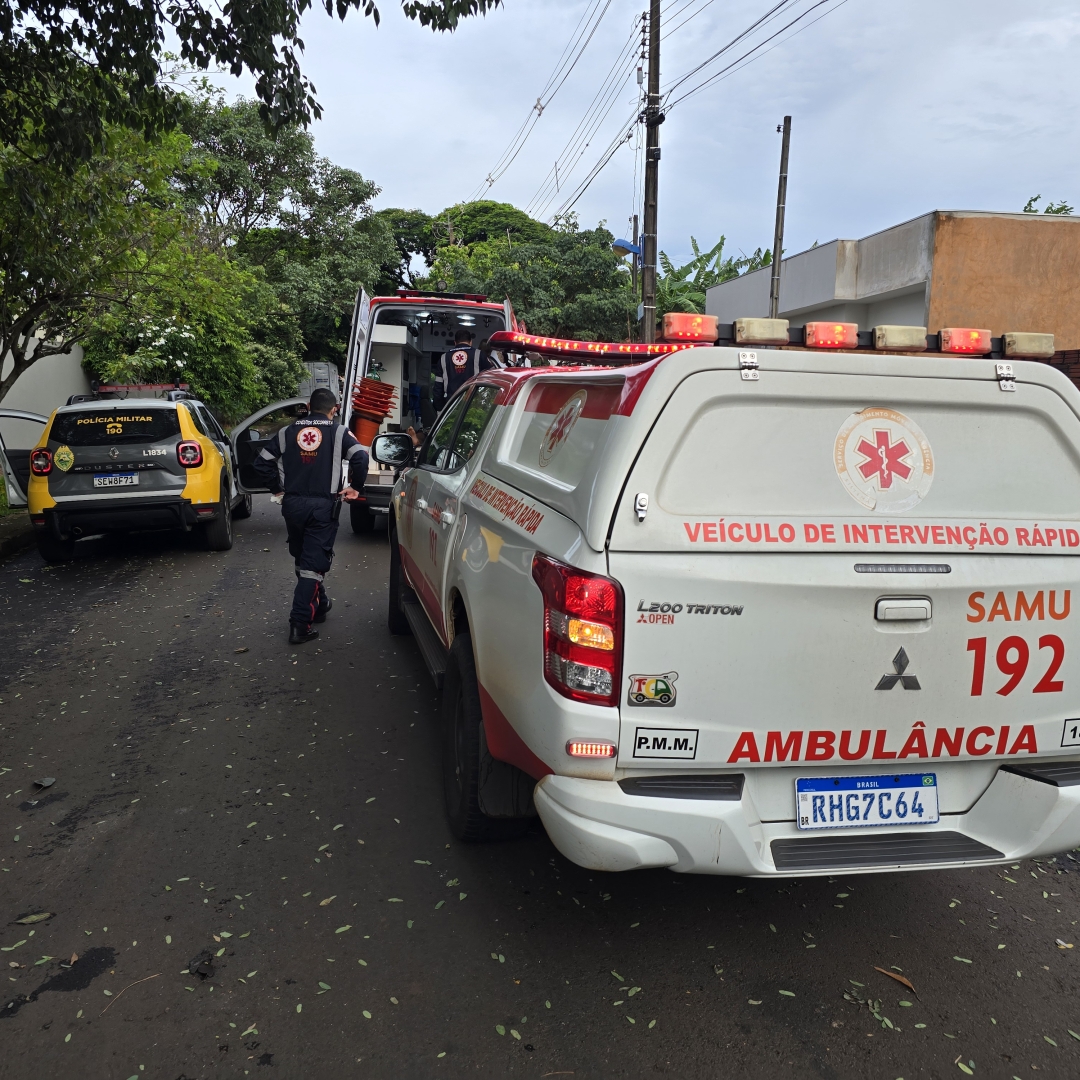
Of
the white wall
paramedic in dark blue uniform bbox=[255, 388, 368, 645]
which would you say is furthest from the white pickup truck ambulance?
the white wall

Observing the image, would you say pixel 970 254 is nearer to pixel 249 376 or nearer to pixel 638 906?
pixel 249 376

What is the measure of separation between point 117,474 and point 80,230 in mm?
3637

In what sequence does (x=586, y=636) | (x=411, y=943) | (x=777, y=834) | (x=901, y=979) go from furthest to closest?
(x=411, y=943), (x=901, y=979), (x=777, y=834), (x=586, y=636)

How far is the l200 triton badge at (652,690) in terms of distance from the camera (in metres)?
2.64

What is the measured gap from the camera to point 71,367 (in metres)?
22.2

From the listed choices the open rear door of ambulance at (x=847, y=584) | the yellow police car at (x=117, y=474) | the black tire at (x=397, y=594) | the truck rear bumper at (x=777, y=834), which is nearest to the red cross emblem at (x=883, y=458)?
the open rear door of ambulance at (x=847, y=584)

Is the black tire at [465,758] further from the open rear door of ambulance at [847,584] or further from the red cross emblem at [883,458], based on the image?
the red cross emblem at [883,458]

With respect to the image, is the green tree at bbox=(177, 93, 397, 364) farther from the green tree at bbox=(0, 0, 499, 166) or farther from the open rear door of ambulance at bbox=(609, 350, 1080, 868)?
the open rear door of ambulance at bbox=(609, 350, 1080, 868)

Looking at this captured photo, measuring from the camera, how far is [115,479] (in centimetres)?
907

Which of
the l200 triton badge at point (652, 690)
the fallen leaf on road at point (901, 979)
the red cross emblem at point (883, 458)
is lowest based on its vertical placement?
the fallen leaf on road at point (901, 979)

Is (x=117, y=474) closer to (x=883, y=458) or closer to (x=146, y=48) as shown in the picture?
(x=146, y=48)

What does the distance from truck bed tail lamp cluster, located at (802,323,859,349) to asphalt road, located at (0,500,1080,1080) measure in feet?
6.86

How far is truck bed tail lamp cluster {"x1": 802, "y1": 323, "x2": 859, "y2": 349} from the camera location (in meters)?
3.54

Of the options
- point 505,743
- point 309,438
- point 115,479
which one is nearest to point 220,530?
point 115,479
